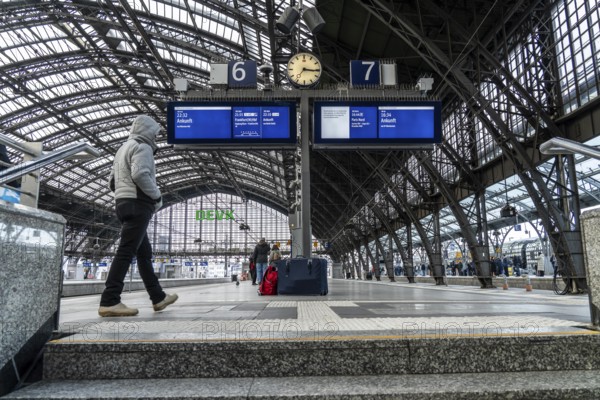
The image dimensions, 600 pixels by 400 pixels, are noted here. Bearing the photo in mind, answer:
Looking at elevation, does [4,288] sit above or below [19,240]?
below

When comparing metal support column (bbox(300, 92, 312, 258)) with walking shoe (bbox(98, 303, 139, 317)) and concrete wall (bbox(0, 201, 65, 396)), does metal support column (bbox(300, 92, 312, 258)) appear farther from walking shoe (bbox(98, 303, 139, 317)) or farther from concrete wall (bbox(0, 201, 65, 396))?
concrete wall (bbox(0, 201, 65, 396))

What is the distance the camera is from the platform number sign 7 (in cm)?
1009

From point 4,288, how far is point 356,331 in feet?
6.14

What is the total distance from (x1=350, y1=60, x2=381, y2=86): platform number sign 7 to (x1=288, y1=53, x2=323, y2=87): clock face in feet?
2.85

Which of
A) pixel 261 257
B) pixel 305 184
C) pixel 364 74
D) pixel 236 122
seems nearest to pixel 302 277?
pixel 305 184

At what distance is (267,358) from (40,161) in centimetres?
181

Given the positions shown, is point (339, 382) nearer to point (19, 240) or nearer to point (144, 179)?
point (19, 240)

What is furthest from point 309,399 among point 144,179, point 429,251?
point 429,251

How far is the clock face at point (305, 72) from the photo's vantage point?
9.87 m

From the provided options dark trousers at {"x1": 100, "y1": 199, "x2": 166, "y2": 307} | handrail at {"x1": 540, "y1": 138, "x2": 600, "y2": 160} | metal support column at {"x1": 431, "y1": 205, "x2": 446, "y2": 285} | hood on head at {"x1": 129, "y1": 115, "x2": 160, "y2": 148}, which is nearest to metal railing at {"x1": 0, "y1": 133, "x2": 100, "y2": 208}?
dark trousers at {"x1": 100, "y1": 199, "x2": 166, "y2": 307}

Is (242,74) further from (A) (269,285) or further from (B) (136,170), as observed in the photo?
(B) (136,170)

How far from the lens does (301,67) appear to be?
390 inches

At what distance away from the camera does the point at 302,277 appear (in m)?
8.15

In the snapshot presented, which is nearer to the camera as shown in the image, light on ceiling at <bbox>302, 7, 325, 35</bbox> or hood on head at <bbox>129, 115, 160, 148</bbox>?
hood on head at <bbox>129, 115, 160, 148</bbox>
